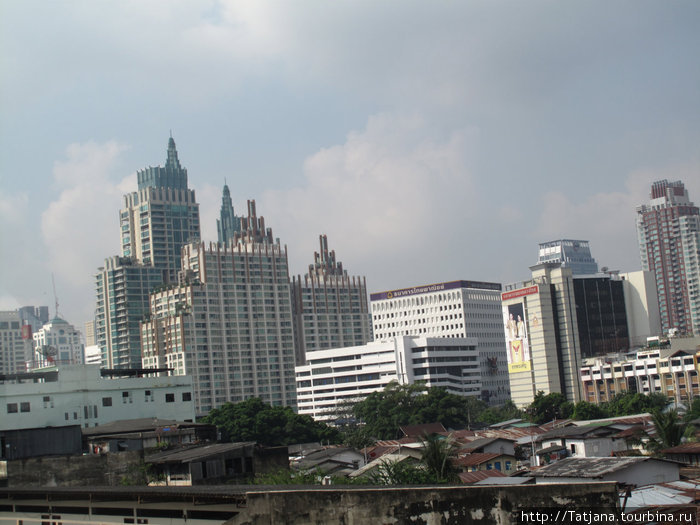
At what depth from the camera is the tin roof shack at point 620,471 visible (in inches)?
1110

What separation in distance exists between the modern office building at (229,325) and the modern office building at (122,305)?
54.3ft

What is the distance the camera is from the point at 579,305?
123 m

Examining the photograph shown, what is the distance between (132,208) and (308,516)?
555 feet

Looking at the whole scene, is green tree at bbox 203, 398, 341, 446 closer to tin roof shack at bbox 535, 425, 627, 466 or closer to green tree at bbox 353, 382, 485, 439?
green tree at bbox 353, 382, 485, 439

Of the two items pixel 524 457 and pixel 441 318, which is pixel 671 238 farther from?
pixel 524 457

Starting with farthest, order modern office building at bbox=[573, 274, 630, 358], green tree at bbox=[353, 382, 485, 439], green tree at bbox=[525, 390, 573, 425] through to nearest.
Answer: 1. modern office building at bbox=[573, 274, 630, 358]
2. green tree at bbox=[525, 390, 573, 425]
3. green tree at bbox=[353, 382, 485, 439]

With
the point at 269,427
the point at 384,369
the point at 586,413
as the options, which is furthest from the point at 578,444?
the point at 384,369

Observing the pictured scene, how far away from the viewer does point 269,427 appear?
254 ft

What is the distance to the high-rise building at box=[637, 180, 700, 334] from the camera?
17150 cm

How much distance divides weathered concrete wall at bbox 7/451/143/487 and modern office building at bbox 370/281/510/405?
11156 cm

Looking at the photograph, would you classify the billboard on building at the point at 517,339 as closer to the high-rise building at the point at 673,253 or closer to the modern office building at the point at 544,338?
the modern office building at the point at 544,338

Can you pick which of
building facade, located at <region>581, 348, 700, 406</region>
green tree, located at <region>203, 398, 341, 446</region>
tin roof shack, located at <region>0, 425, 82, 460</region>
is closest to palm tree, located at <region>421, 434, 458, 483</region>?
tin roof shack, located at <region>0, 425, 82, 460</region>

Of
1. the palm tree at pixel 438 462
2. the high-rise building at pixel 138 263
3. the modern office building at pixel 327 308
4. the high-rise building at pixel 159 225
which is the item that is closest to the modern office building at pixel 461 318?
the modern office building at pixel 327 308

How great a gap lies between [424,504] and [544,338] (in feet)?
360
